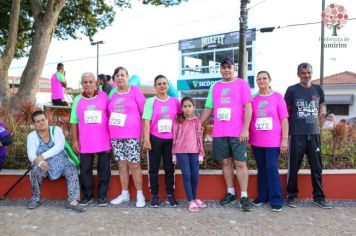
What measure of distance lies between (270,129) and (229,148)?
576 mm

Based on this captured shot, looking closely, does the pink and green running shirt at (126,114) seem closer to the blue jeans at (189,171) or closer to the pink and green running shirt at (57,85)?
the blue jeans at (189,171)

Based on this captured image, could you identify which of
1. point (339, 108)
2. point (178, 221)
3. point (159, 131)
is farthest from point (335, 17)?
point (339, 108)

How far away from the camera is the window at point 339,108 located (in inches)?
1421

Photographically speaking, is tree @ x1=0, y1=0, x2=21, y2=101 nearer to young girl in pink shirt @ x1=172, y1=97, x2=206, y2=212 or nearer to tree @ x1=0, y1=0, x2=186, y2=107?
tree @ x1=0, y1=0, x2=186, y2=107

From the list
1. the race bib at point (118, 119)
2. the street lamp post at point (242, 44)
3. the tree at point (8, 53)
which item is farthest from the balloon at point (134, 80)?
the tree at point (8, 53)

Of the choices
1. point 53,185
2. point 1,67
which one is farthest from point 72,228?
point 1,67

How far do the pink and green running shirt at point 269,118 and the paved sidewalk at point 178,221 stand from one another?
886 mm

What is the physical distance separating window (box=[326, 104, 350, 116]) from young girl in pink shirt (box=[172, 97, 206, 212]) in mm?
33947

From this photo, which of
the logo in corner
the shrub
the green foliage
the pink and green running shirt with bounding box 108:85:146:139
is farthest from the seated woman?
the logo in corner

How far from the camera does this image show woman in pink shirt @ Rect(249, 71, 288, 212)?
15.9 ft

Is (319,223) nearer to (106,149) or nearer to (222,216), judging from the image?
(222,216)

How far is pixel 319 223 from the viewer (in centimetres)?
436

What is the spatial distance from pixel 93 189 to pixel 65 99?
6064mm

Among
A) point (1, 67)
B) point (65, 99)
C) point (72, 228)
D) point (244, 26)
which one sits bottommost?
point (72, 228)
